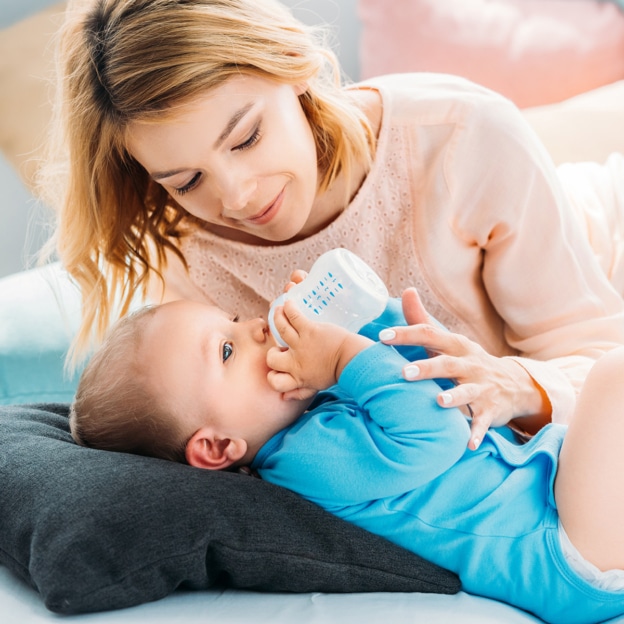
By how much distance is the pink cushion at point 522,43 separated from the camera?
246 centimetres

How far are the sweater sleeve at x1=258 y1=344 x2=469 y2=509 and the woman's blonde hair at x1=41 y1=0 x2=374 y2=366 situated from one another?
500 millimetres

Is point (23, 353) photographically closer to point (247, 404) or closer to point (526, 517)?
point (247, 404)

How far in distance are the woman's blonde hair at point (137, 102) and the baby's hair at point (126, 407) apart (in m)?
0.34

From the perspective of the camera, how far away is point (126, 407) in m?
1.15

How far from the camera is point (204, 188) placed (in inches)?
52.8

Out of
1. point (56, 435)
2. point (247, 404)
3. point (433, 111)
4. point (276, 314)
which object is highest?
point (433, 111)

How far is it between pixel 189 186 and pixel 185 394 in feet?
1.23

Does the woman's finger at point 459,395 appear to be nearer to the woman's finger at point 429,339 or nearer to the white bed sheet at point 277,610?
the woman's finger at point 429,339

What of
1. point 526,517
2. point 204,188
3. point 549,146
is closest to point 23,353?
point 204,188

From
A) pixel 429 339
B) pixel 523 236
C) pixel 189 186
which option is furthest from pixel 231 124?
pixel 523 236

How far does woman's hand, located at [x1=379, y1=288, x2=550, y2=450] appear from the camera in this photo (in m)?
1.09

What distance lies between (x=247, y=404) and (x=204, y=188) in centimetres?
38

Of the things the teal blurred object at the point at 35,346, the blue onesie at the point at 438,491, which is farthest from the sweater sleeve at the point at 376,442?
the teal blurred object at the point at 35,346

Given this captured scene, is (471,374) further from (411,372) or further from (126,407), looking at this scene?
(126,407)
